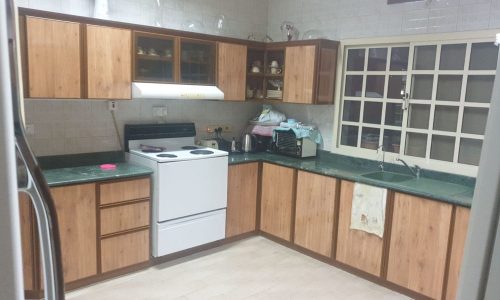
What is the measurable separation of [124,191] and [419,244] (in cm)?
240

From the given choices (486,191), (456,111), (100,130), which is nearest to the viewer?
(486,191)

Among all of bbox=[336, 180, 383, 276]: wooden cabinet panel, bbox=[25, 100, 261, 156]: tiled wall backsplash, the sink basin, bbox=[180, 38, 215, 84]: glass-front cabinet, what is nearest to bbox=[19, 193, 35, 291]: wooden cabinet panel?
bbox=[25, 100, 261, 156]: tiled wall backsplash

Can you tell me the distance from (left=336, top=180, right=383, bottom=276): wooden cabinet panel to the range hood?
5.01 feet

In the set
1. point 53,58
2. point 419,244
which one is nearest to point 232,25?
point 53,58

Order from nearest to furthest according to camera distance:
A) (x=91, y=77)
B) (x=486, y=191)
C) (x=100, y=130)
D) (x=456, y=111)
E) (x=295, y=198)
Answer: (x=486, y=191) → (x=91, y=77) → (x=456, y=111) → (x=100, y=130) → (x=295, y=198)

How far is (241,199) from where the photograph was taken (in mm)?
4148

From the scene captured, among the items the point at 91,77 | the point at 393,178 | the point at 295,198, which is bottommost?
the point at 295,198

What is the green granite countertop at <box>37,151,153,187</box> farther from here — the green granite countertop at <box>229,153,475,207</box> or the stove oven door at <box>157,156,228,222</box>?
the green granite countertop at <box>229,153,475,207</box>

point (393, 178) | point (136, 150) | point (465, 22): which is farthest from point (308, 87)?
point (136, 150)

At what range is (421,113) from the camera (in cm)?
365

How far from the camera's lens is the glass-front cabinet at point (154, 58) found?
352cm

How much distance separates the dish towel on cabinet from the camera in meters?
3.28

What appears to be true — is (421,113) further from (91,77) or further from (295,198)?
(91,77)

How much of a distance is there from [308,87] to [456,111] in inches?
54.8
